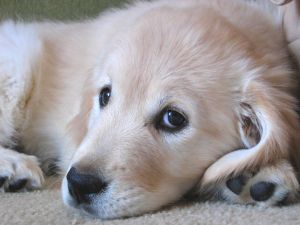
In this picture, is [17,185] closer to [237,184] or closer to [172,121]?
[172,121]

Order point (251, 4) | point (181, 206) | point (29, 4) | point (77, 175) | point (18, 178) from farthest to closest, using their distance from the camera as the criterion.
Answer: point (29, 4), point (251, 4), point (18, 178), point (181, 206), point (77, 175)

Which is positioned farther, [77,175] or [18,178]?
[18,178]

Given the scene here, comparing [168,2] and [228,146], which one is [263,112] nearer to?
[228,146]

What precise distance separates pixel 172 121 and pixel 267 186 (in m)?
0.34

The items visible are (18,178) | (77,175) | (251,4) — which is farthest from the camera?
(251,4)

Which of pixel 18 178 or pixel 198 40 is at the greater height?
pixel 198 40

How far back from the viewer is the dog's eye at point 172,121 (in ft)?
6.08

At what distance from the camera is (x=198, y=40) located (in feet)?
6.27

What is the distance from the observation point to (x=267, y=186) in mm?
1746

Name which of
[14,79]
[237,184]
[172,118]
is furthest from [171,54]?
[14,79]

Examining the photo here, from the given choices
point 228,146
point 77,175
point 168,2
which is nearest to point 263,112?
point 228,146

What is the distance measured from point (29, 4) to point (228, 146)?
6.21ft

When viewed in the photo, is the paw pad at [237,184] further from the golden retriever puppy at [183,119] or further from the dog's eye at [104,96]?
the dog's eye at [104,96]

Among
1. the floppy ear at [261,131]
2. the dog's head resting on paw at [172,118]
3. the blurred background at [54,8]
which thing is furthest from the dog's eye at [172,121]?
the blurred background at [54,8]
